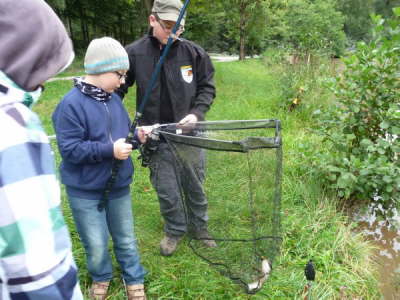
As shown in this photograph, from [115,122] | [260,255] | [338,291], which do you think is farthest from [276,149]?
[338,291]

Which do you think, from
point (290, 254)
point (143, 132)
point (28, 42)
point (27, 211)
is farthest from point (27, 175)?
point (290, 254)

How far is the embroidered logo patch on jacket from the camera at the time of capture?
2467mm

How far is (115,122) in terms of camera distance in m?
1.96

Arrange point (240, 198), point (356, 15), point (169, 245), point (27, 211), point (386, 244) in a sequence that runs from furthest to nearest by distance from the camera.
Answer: point (356, 15), point (386, 244), point (169, 245), point (240, 198), point (27, 211)

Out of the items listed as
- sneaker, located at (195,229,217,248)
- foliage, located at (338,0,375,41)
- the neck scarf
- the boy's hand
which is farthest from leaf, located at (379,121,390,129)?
foliage, located at (338,0,375,41)

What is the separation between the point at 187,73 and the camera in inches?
98.0

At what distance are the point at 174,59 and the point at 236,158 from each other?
1140mm

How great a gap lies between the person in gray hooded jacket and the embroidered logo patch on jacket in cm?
159

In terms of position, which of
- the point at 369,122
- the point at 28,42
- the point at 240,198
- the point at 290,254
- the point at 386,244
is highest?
the point at 28,42

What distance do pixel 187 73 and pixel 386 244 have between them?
8.72 ft

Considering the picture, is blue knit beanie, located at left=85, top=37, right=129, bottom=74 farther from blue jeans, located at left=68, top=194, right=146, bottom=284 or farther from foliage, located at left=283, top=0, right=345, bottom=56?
foliage, located at left=283, top=0, right=345, bottom=56

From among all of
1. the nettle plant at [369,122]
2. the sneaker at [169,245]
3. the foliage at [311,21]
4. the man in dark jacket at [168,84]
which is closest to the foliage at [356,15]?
the foliage at [311,21]

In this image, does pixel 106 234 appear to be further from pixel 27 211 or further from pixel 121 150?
pixel 27 211

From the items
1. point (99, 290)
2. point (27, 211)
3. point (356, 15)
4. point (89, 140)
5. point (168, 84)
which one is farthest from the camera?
point (356, 15)
